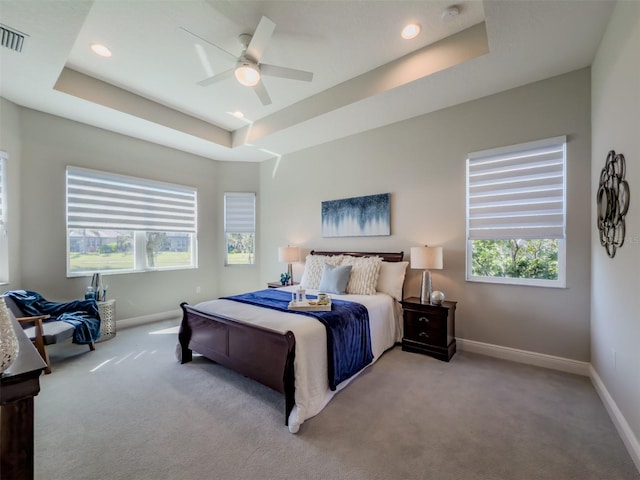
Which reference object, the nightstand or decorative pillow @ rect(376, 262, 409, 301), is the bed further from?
the nightstand

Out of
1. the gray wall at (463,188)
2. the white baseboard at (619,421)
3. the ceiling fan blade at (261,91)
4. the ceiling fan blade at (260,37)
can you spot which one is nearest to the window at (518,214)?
the gray wall at (463,188)

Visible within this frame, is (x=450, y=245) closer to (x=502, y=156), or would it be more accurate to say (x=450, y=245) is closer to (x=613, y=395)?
(x=502, y=156)

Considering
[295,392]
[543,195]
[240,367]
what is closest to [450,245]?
[543,195]

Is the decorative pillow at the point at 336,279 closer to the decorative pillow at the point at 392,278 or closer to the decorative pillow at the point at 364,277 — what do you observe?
the decorative pillow at the point at 364,277

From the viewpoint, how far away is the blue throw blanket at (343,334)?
2.35 metres

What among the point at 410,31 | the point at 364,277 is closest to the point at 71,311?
the point at 364,277

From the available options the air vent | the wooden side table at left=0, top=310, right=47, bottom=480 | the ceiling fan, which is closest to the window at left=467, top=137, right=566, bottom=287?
the ceiling fan

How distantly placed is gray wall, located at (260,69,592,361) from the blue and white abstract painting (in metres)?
0.11

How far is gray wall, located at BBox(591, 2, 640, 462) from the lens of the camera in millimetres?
1760

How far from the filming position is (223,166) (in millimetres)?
5598

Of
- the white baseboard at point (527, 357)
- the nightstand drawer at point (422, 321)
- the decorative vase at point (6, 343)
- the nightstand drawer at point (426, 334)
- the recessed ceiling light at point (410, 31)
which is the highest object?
the recessed ceiling light at point (410, 31)

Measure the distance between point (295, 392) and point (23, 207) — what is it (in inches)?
161

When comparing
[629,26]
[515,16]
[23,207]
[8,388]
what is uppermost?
[515,16]

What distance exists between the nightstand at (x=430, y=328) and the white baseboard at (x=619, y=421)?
1195 millimetres
